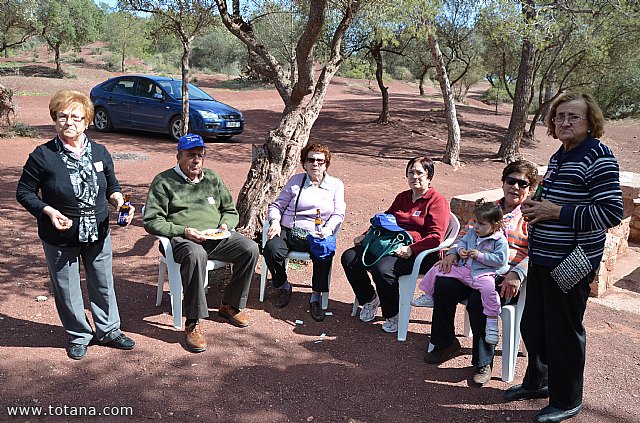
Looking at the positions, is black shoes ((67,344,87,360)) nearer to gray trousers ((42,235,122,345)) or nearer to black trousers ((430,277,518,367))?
gray trousers ((42,235,122,345))

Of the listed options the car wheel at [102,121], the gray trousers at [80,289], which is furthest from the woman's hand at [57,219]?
the car wheel at [102,121]

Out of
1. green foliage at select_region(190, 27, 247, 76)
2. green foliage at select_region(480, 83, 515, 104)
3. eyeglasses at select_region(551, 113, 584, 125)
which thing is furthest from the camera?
green foliage at select_region(190, 27, 247, 76)

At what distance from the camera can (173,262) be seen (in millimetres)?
4117

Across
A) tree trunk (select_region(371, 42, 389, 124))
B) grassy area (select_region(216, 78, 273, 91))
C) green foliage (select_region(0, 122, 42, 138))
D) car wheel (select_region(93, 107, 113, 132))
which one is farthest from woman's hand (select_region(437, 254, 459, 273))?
grassy area (select_region(216, 78, 273, 91))

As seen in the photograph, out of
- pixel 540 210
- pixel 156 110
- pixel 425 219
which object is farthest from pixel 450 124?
pixel 540 210

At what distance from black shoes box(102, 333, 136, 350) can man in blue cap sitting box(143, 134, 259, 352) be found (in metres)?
0.38

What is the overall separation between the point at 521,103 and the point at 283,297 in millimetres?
10681

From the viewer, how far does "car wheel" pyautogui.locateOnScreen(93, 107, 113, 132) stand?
14836mm

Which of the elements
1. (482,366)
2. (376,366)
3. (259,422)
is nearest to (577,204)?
(482,366)

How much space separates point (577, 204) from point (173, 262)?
2681mm

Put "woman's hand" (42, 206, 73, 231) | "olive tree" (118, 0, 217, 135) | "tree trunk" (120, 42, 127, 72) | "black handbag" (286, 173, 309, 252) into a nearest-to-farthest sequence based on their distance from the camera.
Answer: "woman's hand" (42, 206, 73, 231) < "black handbag" (286, 173, 309, 252) < "olive tree" (118, 0, 217, 135) < "tree trunk" (120, 42, 127, 72)

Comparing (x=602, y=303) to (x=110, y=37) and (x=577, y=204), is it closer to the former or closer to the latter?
(x=577, y=204)

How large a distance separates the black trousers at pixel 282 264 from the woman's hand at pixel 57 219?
1684 mm

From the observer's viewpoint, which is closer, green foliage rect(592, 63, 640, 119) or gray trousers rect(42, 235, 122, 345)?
gray trousers rect(42, 235, 122, 345)
